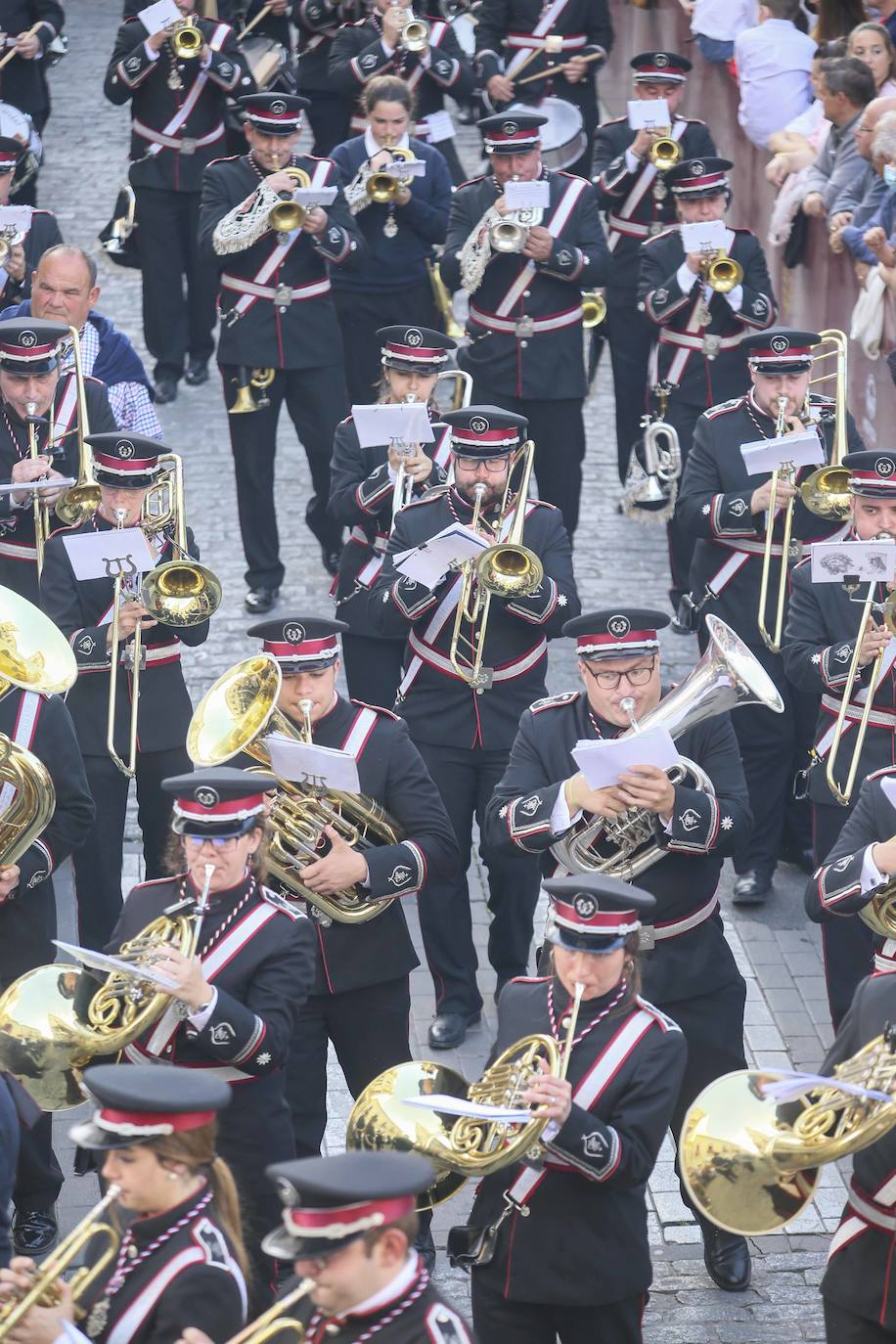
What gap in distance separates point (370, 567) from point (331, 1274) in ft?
17.6

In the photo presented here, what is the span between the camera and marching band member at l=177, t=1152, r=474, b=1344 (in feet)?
14.3

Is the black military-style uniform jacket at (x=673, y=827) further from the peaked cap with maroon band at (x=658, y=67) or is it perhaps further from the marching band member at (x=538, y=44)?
the marching band member at (x=538, y=44)

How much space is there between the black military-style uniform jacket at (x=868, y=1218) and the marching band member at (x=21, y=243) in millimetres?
6889

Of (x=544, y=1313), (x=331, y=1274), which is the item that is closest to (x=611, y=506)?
(x=544, y=1313)

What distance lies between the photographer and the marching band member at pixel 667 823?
22.3 feet

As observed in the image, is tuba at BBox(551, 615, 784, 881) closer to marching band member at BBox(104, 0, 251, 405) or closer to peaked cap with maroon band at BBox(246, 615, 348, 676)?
peaked cap with maroon band at BBox(246, 615, 348, 676)

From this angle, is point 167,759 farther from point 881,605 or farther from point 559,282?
point 559,282

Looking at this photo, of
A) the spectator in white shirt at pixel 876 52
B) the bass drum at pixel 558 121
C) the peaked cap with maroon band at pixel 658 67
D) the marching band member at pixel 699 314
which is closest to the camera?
the marching band member at pixel 699 314

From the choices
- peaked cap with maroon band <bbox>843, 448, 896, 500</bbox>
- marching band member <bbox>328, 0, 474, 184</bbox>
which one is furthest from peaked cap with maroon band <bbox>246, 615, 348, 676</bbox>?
marching band member <bbox>328, 0, 474, 184</bbox>

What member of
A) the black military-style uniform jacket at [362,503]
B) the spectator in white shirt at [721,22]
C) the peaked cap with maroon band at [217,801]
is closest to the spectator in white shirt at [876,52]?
the black military-style uniform jacket at [362,503]

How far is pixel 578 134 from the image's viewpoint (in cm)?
1500

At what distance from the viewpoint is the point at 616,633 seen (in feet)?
22.7

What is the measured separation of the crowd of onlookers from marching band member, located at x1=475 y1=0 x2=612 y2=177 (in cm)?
103

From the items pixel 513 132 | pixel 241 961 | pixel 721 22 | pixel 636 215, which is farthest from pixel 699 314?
pixel 241 961
